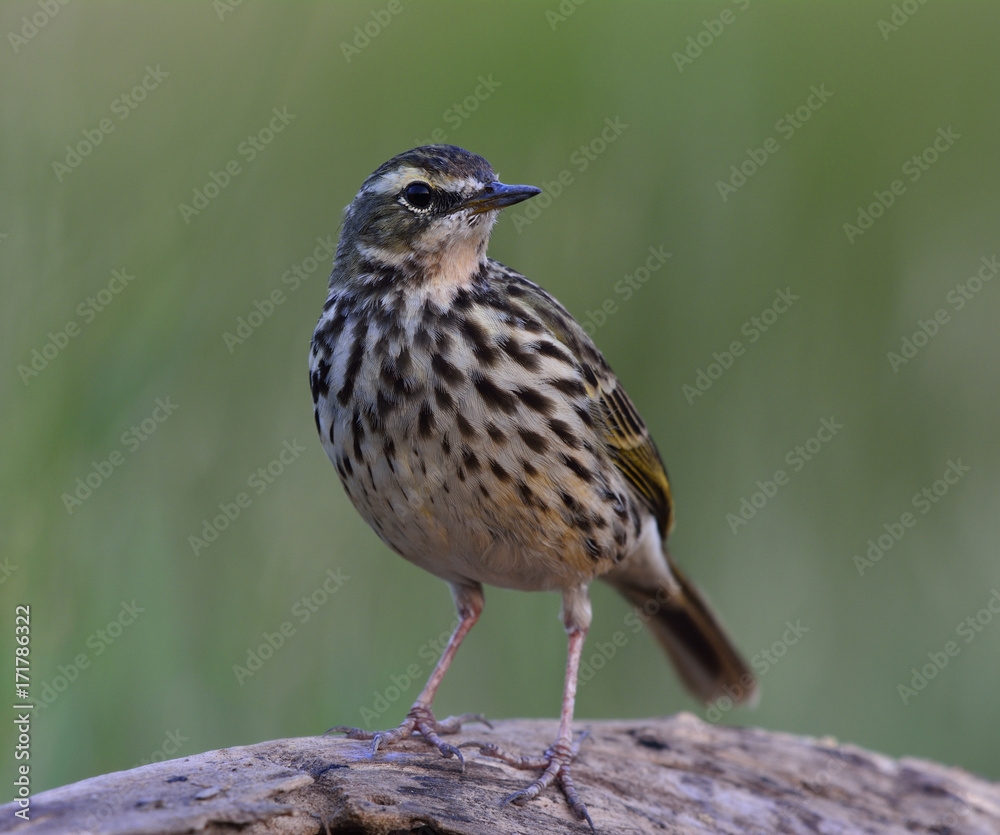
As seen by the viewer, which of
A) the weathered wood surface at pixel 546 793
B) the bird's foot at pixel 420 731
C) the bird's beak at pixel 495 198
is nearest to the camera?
the weathered wood surface at pixel 546 793

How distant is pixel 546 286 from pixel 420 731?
2720mm

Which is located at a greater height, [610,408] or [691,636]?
[610,408]

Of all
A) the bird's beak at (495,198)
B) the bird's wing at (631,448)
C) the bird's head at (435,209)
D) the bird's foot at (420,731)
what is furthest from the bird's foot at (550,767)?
the bird's beak at (495,198)

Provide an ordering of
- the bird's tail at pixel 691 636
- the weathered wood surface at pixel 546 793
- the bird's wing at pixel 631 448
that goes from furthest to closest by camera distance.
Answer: the bird's tail at pixel 691 636 → the bird's wing at pixel 631 448 → the weathered wood surface at pixel 546 793

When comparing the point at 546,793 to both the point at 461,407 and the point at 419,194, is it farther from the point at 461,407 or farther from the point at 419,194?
the point at 419,194

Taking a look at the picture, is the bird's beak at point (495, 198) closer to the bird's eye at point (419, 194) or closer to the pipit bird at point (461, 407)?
the pipit bird at point (461, 407)

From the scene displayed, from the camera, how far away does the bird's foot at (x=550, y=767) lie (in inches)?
146

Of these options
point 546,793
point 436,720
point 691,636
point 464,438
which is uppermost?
point 464,438

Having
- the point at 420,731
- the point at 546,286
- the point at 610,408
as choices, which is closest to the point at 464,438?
the point at 610,408

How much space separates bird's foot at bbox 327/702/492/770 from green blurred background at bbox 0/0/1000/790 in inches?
16.6

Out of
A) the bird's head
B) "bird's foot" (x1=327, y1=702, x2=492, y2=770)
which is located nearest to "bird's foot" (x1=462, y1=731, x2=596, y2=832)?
"bird's foot" (x1=327, y1=702, x2=492, y2=770)

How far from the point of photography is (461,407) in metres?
3.89

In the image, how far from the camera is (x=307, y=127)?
6.04 meters

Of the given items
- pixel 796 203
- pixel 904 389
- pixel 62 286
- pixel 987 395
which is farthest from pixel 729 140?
pixel 62 286
